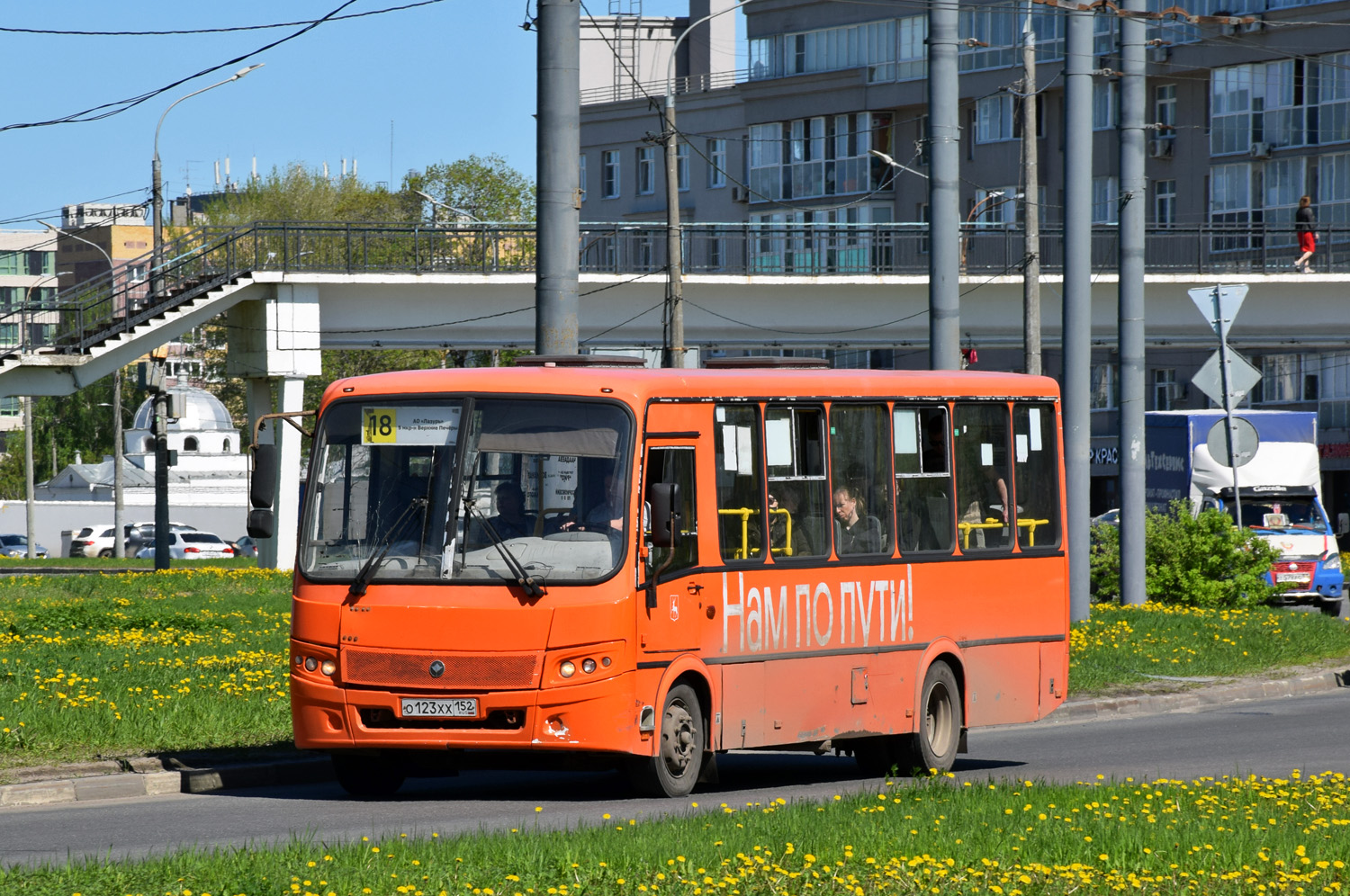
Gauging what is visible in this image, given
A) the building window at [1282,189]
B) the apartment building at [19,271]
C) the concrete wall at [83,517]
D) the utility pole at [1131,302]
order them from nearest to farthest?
the utility pole at [1131,302]
the building window at [1282,189]
the concrete wall at [83,517]
the apartment building at [19,271]

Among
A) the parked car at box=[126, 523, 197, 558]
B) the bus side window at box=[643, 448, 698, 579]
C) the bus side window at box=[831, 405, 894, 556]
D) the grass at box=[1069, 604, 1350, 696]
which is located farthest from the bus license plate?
the parked car at box=[126, 523, 197, 558]

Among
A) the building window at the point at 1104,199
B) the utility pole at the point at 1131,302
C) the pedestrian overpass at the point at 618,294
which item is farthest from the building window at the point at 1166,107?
the utility pole at the point at 1131,302

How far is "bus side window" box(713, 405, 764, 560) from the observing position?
43.0 ft

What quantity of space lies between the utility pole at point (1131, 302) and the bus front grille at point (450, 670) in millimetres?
15977

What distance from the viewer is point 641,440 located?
12453 mm

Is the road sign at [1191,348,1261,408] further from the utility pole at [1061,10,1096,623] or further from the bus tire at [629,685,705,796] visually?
the bus tire at [629,685,705,796]

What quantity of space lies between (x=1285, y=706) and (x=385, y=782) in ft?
35.6

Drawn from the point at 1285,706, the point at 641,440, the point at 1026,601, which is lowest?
the point at 1285,706

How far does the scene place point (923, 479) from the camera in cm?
1466

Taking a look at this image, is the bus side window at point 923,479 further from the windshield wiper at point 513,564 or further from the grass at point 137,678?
the grass at point 137,678

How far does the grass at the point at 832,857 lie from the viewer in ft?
26.7

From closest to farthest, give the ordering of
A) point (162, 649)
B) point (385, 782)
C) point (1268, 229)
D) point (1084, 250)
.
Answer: point (385, 782), point (162, 649), point (1084, 250), point (1268, 229)

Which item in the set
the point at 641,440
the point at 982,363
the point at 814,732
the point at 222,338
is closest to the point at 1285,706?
the point at 814,732

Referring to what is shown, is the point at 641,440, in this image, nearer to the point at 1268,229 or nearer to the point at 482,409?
the point at 482,409
